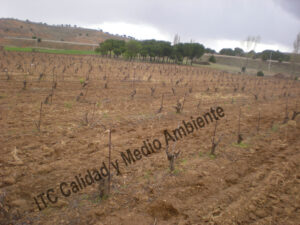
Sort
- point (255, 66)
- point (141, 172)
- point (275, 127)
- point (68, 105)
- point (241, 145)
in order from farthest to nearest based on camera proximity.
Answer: point (255, 66), point (68, 105), point (275, 127), point (241, 145), point (141, 172)

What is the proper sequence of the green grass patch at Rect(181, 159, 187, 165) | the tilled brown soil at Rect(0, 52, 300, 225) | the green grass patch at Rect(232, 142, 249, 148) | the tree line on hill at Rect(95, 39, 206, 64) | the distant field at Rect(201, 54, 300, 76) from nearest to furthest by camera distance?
the tilled brown soil at Rect(0, 52, 300, 225) → the green grass patch at Rect(181, 159, 187, 165) → the green grass patch at Rect(232, 142, 249, 148) → the tree line on hill at Rect(95, 39, 206, 64) → the distant field at Rect(201, 54, 300, 76)

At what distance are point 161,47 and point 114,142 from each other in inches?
1805

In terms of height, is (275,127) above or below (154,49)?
below

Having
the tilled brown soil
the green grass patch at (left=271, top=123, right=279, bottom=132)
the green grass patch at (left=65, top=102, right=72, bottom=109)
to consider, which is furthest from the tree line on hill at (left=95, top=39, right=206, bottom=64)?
the tilled brown soil

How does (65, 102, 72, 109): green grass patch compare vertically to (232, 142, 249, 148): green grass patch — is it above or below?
above

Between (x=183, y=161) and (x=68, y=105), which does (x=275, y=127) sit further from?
(x=68, y=105)

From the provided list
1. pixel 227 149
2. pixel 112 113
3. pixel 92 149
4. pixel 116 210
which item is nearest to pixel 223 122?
pixel 227 149

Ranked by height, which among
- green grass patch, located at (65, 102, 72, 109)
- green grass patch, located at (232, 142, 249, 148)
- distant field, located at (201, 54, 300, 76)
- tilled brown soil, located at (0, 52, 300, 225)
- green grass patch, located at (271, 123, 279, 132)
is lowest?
tilled brown soil, located at (0, 52, 300, 225)

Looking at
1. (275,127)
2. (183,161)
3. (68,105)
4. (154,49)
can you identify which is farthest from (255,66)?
(183,161)

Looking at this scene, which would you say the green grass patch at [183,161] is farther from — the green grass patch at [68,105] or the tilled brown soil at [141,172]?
the green grass patch at [68,105]

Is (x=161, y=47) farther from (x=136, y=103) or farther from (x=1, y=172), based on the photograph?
(x=1, y=172)

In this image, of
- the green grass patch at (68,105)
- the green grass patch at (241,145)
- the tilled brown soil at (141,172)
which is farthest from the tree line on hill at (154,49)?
the green grass patch at (241,145)

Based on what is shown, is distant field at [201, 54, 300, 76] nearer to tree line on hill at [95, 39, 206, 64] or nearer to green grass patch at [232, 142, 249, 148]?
tree line on hill at [95, 39, 206, 64]

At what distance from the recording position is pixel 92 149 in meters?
5.48
